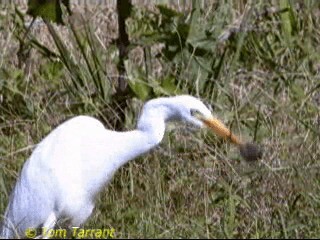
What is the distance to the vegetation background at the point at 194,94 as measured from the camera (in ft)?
11.8

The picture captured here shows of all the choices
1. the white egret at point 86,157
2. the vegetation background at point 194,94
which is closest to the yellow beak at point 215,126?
the white egret at point 86,157

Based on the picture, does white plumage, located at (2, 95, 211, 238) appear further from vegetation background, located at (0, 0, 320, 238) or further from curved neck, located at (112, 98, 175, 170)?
vegetation background, located at (0, 0, 320, 238)

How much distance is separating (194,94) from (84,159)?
0.94 metres

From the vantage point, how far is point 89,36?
438cm

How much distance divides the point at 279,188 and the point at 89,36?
1.07 meters

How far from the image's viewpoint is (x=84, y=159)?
3.43 m

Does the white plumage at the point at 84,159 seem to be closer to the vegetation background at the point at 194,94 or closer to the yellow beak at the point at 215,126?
the yellow beak at the point at 215,126

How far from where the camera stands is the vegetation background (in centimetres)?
360

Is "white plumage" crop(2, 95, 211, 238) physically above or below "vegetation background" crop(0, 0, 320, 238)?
above

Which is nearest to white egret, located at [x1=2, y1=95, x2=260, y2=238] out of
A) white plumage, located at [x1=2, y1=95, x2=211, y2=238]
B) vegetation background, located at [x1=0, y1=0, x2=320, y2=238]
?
white plumage, located at [x1=2, y1=95, x2=211, y2=238]

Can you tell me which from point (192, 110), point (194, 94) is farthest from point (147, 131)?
point (194, 94)

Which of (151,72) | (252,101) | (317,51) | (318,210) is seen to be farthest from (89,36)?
(318,210)

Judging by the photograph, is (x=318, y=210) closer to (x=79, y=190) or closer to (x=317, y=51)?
(x=79, y=190)

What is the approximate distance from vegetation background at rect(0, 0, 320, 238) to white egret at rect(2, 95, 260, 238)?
163 millimetres
